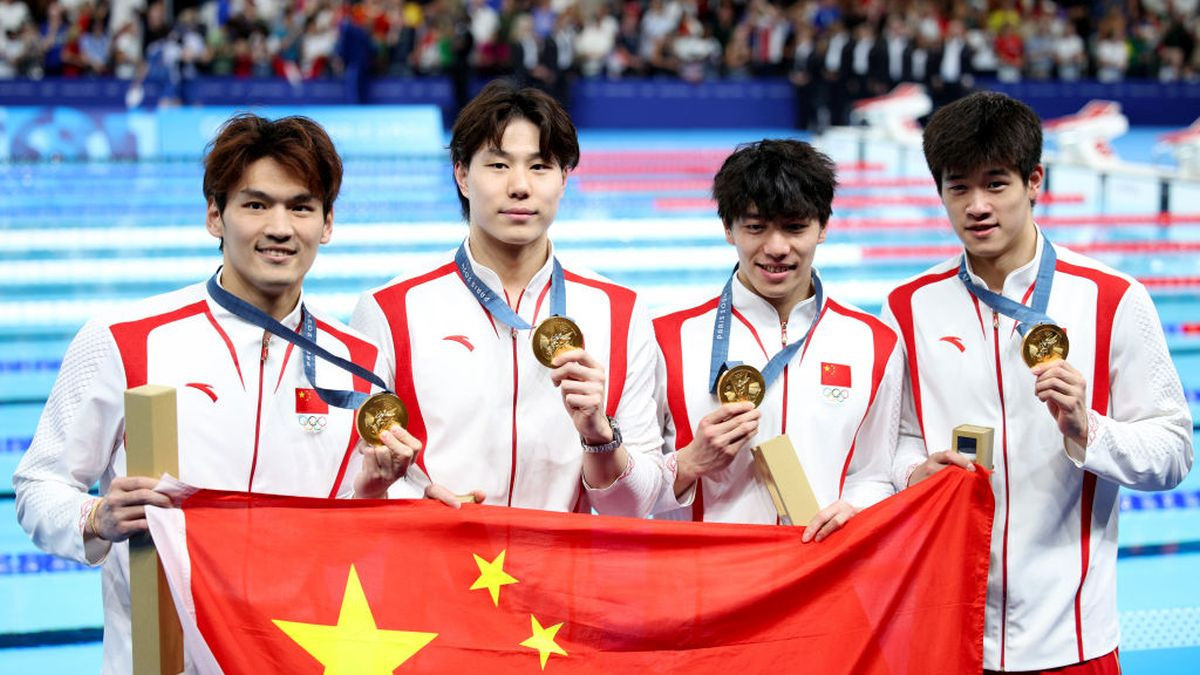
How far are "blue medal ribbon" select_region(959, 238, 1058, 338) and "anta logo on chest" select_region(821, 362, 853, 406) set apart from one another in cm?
30

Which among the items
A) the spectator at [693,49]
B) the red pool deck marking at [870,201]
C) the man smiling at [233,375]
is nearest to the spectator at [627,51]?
the spectator at [693,49]

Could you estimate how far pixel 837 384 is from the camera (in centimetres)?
262

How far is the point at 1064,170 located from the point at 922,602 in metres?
12.0

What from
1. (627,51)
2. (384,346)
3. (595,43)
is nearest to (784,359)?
(384,346)

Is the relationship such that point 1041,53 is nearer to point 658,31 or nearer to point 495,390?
point 658,31

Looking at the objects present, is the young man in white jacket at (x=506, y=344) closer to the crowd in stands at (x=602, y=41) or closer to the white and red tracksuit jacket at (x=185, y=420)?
the white and red tracksuit jacket at (x=185, y=420)

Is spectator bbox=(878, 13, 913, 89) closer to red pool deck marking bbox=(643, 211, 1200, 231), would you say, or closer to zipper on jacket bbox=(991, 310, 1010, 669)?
red pool deck marking bbox=(643, 211, 1200, 231)

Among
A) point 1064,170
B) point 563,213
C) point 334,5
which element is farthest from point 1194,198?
point 334,5

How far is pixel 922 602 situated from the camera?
95.8 inches

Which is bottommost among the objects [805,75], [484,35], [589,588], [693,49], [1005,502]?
[589,588]

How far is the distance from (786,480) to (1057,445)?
1.88 ft

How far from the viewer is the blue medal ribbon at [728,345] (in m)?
2.59

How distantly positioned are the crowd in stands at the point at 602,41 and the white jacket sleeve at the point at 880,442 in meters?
17.5

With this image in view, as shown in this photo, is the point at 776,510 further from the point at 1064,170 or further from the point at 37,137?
the point at 37,137
